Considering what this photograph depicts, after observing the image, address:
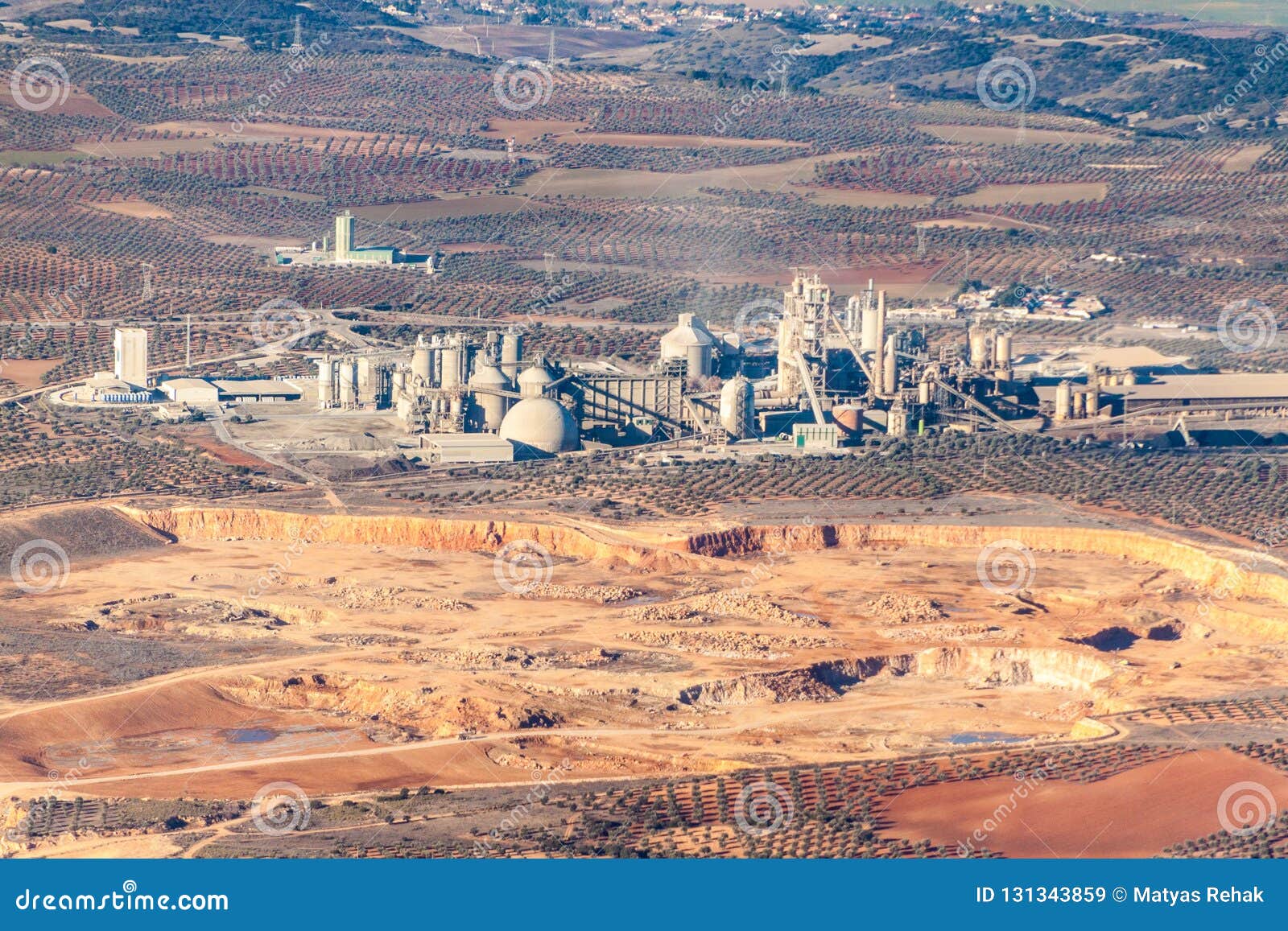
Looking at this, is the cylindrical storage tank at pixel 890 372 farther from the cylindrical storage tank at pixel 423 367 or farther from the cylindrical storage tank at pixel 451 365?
the cylindrical storage tank at pixel 423 367

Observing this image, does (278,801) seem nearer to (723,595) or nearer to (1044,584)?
(723,595)

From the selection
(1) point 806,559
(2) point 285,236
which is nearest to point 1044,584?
(1) point 806,559

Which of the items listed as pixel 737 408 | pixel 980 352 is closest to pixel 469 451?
pixel 737 408

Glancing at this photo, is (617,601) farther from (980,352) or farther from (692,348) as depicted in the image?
(980,352)

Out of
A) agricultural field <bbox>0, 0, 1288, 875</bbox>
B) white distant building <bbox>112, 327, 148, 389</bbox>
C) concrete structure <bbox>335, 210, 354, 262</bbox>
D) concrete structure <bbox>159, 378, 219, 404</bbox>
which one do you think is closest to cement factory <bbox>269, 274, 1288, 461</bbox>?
agricultural field <bbox>0, 0, 1288, 875</bbox>

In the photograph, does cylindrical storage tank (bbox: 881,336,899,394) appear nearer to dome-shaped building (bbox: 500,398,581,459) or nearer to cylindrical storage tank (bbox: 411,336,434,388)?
dome-shaped building (bbox: 500,398,581,459)

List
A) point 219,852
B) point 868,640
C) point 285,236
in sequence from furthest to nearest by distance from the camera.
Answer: point 285,236, point 868,640, point 219,852
